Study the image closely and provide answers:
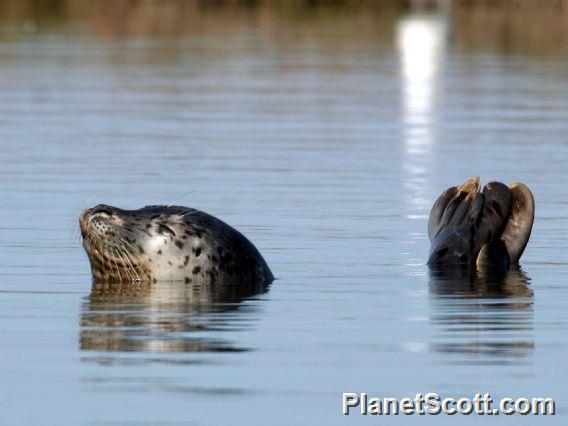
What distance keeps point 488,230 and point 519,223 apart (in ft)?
0.66

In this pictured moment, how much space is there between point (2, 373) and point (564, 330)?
9.42 feet

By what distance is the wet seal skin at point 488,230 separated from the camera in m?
11.4

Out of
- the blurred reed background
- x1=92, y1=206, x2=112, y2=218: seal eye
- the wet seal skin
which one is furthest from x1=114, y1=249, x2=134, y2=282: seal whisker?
the blurred reed background

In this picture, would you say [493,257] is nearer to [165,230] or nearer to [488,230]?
[488,230]

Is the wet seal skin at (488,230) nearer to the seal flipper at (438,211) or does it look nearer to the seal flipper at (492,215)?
the seal flipper at (492,215)

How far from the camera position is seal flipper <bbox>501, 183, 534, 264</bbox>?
37.3 ft

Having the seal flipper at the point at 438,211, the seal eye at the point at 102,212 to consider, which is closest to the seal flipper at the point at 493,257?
the seal flipper at the point at 438,211

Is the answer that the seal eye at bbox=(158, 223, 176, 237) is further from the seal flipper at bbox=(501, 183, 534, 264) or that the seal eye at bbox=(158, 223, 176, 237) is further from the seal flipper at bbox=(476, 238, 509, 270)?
the seal flipper at bbox=(501, 183, 534, 264)

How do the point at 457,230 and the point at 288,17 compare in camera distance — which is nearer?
the point at 457,230

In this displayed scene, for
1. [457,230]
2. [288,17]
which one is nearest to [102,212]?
[457,230]

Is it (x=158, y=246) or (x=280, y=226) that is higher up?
(x=158, y=246)

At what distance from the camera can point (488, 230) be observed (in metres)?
11.5

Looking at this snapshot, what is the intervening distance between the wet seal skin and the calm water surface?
0.17 metres

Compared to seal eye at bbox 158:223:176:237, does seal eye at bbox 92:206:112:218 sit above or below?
above
